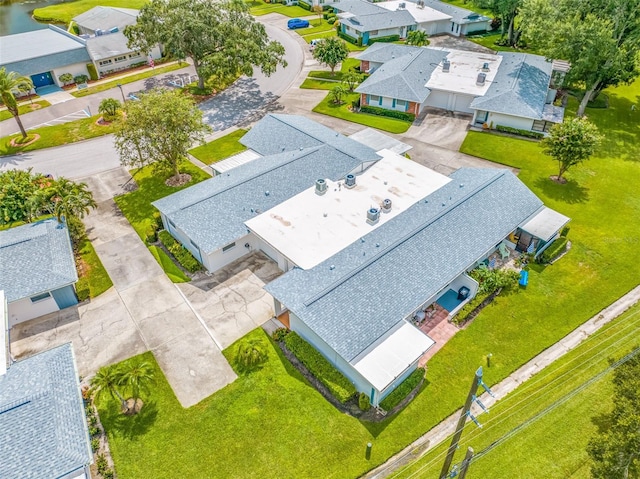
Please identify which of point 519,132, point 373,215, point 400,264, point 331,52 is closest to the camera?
point 400,264

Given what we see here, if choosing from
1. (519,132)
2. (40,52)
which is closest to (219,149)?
(519,132)

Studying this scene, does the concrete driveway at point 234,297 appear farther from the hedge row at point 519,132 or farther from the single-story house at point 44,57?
the single-story house at point 44,57

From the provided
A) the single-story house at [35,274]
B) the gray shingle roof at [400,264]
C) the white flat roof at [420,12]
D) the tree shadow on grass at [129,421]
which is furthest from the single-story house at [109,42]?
the tree shadow on grass at [129,421]

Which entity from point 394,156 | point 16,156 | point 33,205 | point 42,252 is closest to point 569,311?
point 394,156

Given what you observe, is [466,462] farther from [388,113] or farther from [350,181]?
[388,113]

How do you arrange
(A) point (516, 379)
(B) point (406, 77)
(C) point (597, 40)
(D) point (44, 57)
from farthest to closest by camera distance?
(D) point (44, 57) < (B) point (406, 77) < (C) point (597, 40) < (A) point (516, 379)

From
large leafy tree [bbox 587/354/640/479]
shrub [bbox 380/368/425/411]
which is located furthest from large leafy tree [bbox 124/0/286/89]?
large leafy tree [bbox 587/354/640/479]
